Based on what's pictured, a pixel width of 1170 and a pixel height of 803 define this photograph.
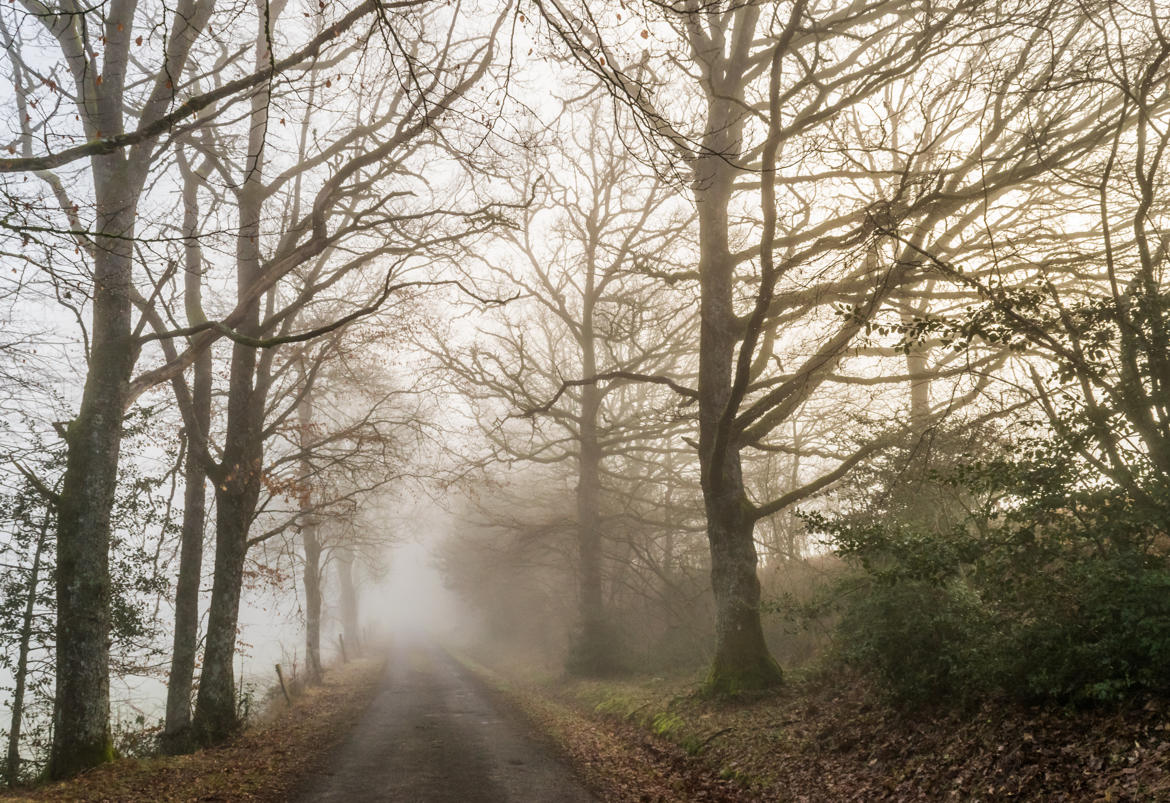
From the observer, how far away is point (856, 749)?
7094mm

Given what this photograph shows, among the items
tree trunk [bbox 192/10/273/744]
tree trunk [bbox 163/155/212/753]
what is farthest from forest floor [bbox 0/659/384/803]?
tree trunk [bbox 163/155/212/753]

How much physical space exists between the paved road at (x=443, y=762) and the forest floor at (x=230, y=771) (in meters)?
0.43

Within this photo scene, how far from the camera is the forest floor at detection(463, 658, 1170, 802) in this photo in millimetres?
4840

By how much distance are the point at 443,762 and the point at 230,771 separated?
2.70 meters

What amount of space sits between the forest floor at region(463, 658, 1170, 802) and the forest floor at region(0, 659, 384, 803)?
3701 mm

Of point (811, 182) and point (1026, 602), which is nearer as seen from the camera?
point (1026, 602)

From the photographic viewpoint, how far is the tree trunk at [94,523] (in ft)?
26.9

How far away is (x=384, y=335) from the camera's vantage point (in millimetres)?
14438

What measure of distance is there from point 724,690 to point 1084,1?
9554mm

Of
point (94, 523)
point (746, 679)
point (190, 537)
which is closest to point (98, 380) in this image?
point (94, 523)

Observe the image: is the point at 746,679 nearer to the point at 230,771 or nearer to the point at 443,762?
the point at 443,762

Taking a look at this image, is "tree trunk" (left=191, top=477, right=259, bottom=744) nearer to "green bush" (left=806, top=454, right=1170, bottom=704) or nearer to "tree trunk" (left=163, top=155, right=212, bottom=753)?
"tree trunk" (left=163, top=155, right=212, bottom=753)

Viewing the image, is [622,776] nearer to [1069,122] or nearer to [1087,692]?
[1087,692]

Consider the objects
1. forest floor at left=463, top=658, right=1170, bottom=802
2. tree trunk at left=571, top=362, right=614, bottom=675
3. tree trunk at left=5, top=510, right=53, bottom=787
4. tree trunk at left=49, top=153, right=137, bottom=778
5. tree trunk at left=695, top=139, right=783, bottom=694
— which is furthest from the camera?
tree trunk at left=571, top=362, right=614, bottom=675
